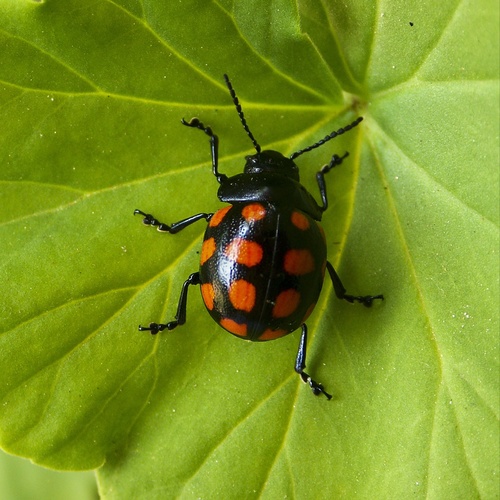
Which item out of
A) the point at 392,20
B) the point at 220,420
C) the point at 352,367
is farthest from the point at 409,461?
the point at 392,20

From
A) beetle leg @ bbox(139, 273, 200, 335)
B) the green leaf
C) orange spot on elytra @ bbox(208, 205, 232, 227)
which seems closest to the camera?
the green leaf

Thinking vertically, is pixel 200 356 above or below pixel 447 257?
below

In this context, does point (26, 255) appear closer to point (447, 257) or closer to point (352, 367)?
point (352, 367)

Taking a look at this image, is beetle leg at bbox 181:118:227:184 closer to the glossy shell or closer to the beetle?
the beetle

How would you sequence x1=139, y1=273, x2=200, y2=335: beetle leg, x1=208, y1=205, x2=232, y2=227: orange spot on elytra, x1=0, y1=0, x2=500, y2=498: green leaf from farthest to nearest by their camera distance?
x1=139, y1=273, x2=200, y2=335: beetle leg → x1=208, y1=205, x2=232, y2=227: orange spot on elytra → x1=0, y1=0, x2=500, y2=498: green leaf

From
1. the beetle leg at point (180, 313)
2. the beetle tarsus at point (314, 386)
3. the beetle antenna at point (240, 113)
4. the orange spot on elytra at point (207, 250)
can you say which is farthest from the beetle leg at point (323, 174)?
the beetle tarsus at point (314, 386)

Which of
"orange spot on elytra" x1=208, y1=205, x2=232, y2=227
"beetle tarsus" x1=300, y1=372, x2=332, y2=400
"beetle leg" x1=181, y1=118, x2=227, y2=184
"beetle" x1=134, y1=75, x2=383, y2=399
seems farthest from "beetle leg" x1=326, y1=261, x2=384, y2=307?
"beetle leg" x1=181, y1=118, x2=227, y2=184

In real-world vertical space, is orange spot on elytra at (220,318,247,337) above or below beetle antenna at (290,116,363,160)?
below

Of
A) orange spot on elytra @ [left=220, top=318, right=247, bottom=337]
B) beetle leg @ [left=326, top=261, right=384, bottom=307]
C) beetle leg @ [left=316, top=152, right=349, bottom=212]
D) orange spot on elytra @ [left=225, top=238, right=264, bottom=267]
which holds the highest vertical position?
beetle leg @ [left=316, top=152, right=349, bottom=212]

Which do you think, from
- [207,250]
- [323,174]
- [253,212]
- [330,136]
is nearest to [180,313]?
[207,250]
